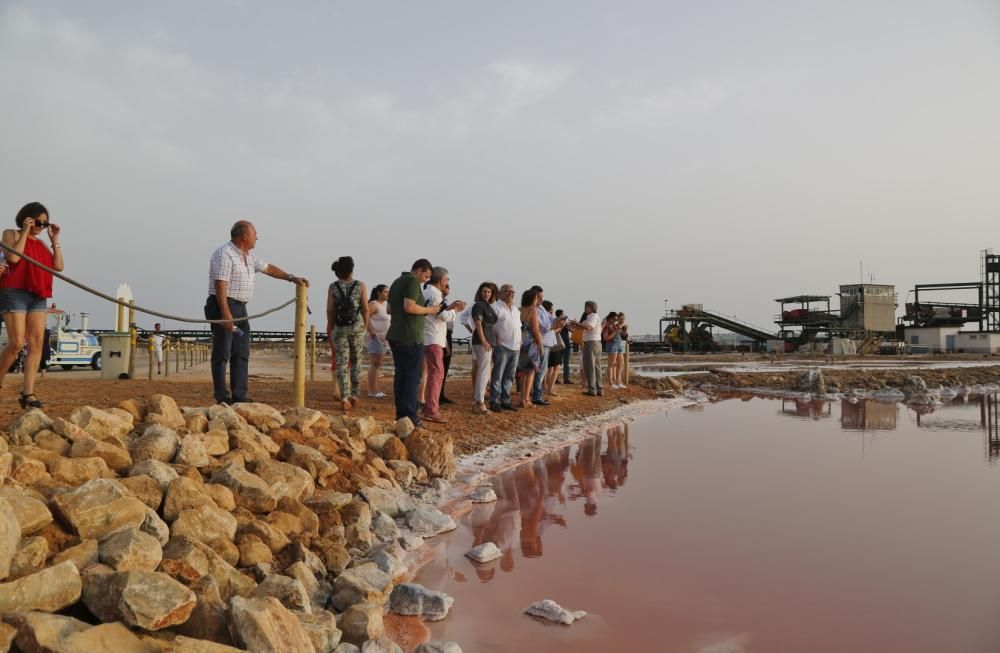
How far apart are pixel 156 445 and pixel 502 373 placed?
16.9ft

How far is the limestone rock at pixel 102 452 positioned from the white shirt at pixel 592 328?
8.28m

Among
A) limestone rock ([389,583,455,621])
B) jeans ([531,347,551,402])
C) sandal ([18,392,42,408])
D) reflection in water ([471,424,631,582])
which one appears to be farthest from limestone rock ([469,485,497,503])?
jeans ([531,347,551,402])

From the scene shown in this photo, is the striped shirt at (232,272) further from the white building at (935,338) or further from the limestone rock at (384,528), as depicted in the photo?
the white building at (935,338)

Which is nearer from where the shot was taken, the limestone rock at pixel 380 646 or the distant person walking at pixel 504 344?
the limestone rock at pixel 380 646

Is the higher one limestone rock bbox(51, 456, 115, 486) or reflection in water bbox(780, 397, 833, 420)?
limestone rock bbox(51, 456, 115, 486)

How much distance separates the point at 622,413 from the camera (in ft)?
34.3

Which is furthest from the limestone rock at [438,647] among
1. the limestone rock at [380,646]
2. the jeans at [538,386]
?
the jeans at [538,386]

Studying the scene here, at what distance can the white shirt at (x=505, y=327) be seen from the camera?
26.7 ft

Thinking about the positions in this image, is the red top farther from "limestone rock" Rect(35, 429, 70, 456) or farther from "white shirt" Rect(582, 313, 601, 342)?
"white shirt" Rect(582, 313, 601, 342)

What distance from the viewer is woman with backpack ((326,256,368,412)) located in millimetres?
6832

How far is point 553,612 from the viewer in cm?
284

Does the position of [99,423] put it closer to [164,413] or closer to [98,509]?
[164,413]

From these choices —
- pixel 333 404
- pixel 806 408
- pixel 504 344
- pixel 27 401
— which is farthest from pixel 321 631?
pixel 806 408

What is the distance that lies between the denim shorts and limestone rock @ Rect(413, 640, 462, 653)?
154 inches
